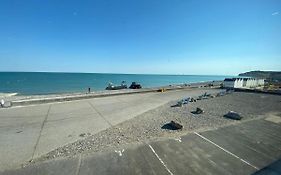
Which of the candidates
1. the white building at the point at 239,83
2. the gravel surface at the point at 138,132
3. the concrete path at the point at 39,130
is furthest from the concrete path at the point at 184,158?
the white building at the point at 239,83

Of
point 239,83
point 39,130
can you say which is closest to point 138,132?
point 39,130

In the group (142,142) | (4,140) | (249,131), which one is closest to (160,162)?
(142,142)

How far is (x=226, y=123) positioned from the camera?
12.4 metres

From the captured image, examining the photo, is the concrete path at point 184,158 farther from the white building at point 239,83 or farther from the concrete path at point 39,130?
the white building at point 239,83

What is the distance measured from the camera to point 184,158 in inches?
288

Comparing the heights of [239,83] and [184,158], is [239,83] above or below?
above

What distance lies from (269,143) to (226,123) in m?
3.41

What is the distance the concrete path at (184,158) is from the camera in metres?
6.40

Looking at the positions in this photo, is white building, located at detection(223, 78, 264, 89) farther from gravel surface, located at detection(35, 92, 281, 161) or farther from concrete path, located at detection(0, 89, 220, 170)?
concrete path, located at detection(0, 89, 220, 170)

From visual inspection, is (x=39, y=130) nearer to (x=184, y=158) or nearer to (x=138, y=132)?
(x=138, y=132)

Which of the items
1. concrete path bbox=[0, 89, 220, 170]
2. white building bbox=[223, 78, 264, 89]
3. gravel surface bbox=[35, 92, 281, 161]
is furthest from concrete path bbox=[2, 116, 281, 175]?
white building bbox=[223, 78, 264, 89]

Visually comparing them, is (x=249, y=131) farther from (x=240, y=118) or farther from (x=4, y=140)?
(x=4, y=140)

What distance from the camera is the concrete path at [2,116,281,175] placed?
640 centimetres

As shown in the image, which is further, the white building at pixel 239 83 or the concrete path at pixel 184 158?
the white building at pixel 239 83
